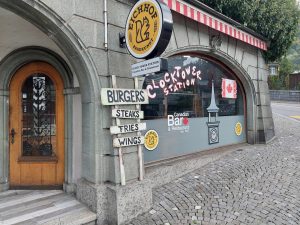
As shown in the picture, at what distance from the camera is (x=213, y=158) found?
6.75 m

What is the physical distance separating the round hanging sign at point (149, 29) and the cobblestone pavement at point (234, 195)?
2.55 meters

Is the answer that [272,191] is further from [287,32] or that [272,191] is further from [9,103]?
[287,32]

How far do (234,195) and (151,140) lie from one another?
206cm

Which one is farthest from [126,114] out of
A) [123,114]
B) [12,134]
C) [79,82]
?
[12,134]

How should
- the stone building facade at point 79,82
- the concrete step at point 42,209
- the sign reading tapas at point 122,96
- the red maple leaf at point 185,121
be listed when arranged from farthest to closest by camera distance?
the red maple leaf at point 185,121
the sign reading tapas at point 122,96
the stone building facade at point 79,82
the concrete step at point 42,209

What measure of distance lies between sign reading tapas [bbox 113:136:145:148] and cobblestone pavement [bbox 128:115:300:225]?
45.2 inches

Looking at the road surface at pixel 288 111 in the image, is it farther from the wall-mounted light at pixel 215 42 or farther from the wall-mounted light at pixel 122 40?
the wall-mounted light at pixel 122 40

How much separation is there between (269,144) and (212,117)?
8.36 ft

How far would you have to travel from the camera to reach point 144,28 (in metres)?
3.71

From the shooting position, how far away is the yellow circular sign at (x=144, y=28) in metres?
3.52

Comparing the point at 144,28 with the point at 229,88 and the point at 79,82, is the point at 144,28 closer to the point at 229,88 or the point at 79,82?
the point at 79,82

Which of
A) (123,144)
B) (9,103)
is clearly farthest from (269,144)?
(9,103)

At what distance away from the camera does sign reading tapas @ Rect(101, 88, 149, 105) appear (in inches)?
159

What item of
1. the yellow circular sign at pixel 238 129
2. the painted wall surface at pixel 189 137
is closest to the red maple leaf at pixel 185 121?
the painted wall surface at pixel 189 137
